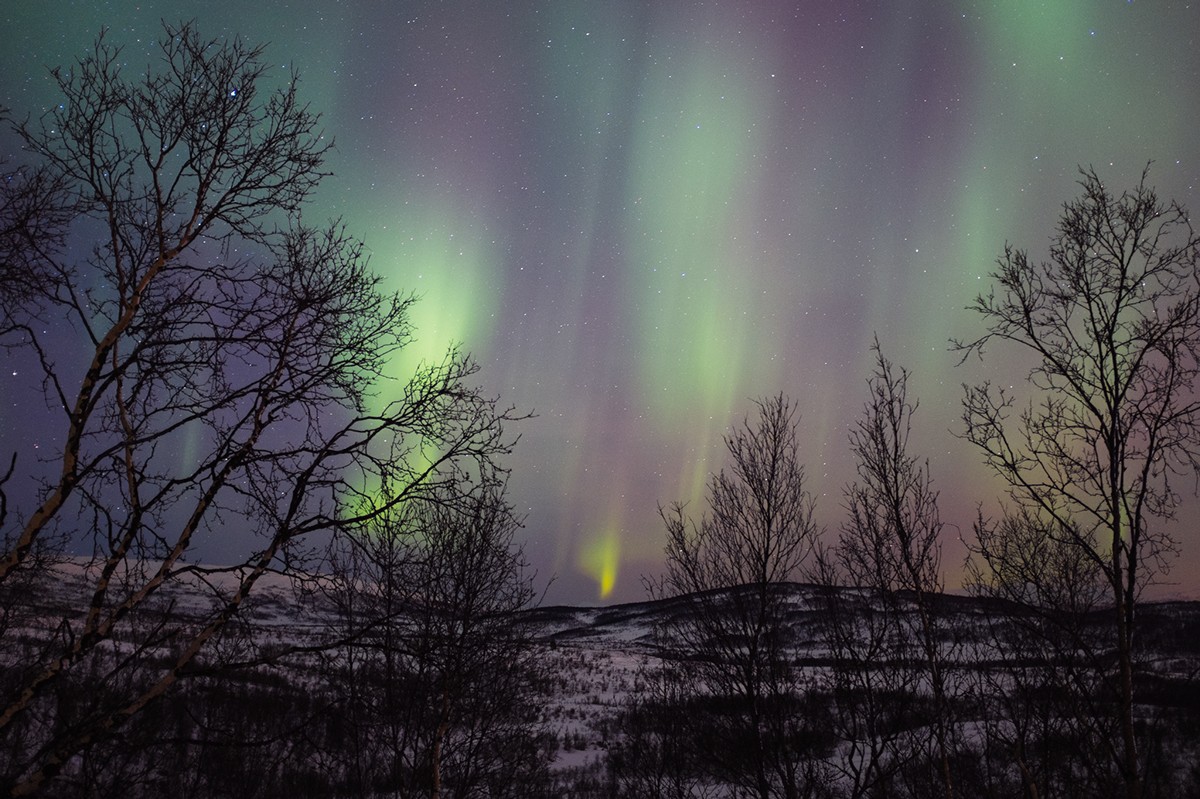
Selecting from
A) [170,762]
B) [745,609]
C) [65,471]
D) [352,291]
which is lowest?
[170,762]

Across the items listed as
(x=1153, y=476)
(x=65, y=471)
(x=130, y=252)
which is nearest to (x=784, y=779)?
(x=1153, y=476)

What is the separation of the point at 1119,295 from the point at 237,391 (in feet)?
29.4

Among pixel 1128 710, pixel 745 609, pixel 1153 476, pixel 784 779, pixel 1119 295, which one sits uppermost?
pixel 1119 295

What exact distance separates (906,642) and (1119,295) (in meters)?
6.08

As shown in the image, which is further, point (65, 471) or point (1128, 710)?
point (1128, 710)

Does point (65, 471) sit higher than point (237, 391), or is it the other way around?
point (237, 391)

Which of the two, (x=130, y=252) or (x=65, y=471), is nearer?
(x=65, y=471)

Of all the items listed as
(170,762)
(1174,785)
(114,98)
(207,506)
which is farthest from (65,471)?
(1174,785)

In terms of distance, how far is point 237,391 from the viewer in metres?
5.29

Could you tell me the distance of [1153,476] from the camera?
6812mm

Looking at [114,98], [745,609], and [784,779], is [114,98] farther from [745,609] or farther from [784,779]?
[784,779]

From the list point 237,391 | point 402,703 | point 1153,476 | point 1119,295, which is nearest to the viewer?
point 237,391

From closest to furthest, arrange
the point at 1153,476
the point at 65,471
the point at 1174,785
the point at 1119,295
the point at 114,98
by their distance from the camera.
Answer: the point at 65,471 → the point at 114,98 → the point at 1153,476 → the point at 1119,295 → the point at 1174,785

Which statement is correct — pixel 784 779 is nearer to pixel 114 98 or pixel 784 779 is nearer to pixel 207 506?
pixel 207 506
